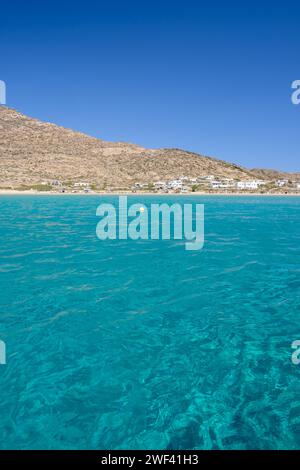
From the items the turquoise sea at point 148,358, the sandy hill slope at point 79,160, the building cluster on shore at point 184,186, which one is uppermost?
the sandy hill slope at point 79,160

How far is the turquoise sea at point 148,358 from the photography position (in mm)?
5406

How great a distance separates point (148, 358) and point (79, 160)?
488 ft

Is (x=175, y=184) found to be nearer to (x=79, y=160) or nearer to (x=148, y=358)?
(x=79, y=160)

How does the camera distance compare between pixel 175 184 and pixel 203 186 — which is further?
pixel 203 186

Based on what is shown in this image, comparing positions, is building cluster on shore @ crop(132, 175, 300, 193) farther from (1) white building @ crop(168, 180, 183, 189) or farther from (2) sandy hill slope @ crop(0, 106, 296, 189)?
(2) sandy hill slope @ crop(0, 106, 296, 189)

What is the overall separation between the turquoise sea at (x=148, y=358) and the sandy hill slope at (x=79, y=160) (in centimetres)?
10336

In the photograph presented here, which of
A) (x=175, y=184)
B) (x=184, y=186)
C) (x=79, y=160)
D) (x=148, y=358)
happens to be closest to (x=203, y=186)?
(x=184, y=186)

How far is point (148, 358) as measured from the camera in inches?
297

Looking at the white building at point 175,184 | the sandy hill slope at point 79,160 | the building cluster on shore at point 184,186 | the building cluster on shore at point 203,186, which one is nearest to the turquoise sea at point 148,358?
the building cluster on shore at point 184,186

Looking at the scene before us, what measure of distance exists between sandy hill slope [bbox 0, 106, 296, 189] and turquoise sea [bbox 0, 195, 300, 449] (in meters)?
103

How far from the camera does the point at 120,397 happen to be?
6211 millimetres

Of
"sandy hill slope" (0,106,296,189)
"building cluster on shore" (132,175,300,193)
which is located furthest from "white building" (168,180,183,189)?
"sandy hill slope" (0,106,296,189)

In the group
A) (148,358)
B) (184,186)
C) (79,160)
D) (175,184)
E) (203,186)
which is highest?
(79,160)

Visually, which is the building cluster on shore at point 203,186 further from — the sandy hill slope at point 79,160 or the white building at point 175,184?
the sandy hill slope at point 79,160
